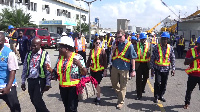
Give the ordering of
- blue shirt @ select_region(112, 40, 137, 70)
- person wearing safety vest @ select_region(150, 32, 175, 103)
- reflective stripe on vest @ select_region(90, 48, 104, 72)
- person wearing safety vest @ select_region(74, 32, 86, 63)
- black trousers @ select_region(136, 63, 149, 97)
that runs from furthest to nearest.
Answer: person wearing safety vest @ select_region(74, 32, 86, 63) → black trousers @ select_region(136, 63, 149, 97) → reflective stripe on vest @ select_region(90, 48, 104, 72) → person wearing safety vest @ select_region(150, 32, 175, 103) → blue shirt @ select_region(112, 40, 137, 70)

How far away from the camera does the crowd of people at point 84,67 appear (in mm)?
3918

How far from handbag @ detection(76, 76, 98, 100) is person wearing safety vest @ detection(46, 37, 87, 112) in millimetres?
80

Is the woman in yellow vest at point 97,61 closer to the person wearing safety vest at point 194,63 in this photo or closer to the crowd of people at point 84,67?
the crowd of people at point 84,67

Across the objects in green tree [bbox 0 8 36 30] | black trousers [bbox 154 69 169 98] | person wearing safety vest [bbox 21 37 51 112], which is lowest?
black trousers [bbox 154 69 169 98]

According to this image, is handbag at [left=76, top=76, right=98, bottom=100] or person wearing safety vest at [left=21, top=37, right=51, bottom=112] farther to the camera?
person wearing safety vest at [left=21, top=37, right=51, bottom=112]

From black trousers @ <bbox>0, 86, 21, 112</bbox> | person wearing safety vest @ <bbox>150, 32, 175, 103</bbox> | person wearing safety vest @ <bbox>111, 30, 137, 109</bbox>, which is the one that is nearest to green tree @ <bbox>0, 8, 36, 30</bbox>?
person wearing safety vest @ <bbox>111, 30, 137, 109</bbox>

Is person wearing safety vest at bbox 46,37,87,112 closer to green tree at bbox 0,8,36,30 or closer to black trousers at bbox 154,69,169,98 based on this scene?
black trousers at bbox 154,69,169,98

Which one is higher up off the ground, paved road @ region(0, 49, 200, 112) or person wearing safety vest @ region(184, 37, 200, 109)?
person wearing safety vest @ region(184, 37, 200, 109)

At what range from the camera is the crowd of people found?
12.9ft

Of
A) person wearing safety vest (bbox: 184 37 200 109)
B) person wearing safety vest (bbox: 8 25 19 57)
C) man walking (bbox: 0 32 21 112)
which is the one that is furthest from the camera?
person wearing safety vest (bbox: 8 25 19 57)

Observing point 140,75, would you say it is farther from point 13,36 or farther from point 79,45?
point 13,36

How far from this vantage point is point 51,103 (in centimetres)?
612

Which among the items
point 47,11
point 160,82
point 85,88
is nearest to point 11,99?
point 85,88

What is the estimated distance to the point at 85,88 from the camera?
4.13 m
